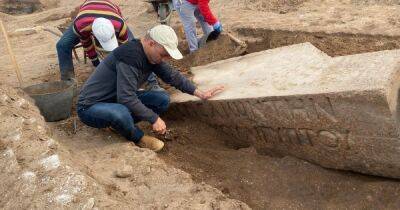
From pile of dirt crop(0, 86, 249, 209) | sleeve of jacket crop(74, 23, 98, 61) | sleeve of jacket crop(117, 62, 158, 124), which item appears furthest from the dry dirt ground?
sleeve of jacket crop(74, 23, 98, 61)

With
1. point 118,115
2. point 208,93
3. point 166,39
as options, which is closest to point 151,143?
point 118,115

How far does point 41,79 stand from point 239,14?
337cm

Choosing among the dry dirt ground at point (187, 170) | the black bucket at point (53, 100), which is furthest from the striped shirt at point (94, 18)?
the dry dirt ground at point (187, 170)

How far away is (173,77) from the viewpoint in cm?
438

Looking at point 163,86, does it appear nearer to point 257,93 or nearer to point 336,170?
point 257,93

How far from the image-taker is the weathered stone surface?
3332mm

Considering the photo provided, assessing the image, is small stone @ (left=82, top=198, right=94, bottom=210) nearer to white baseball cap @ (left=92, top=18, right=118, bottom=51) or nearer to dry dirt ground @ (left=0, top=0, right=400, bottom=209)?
dry dirt ground @ (left=0, top=0, right=400, bottom=209)

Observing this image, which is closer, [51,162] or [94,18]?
[51,162]

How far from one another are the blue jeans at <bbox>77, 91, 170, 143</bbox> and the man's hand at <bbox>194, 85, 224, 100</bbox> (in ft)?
1.37

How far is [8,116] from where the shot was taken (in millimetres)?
4105

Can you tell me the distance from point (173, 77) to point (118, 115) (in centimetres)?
63

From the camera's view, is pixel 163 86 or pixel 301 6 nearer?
pixel 163 86

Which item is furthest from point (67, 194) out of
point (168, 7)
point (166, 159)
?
point (168, 7)

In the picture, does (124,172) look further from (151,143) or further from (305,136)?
(305,136)
